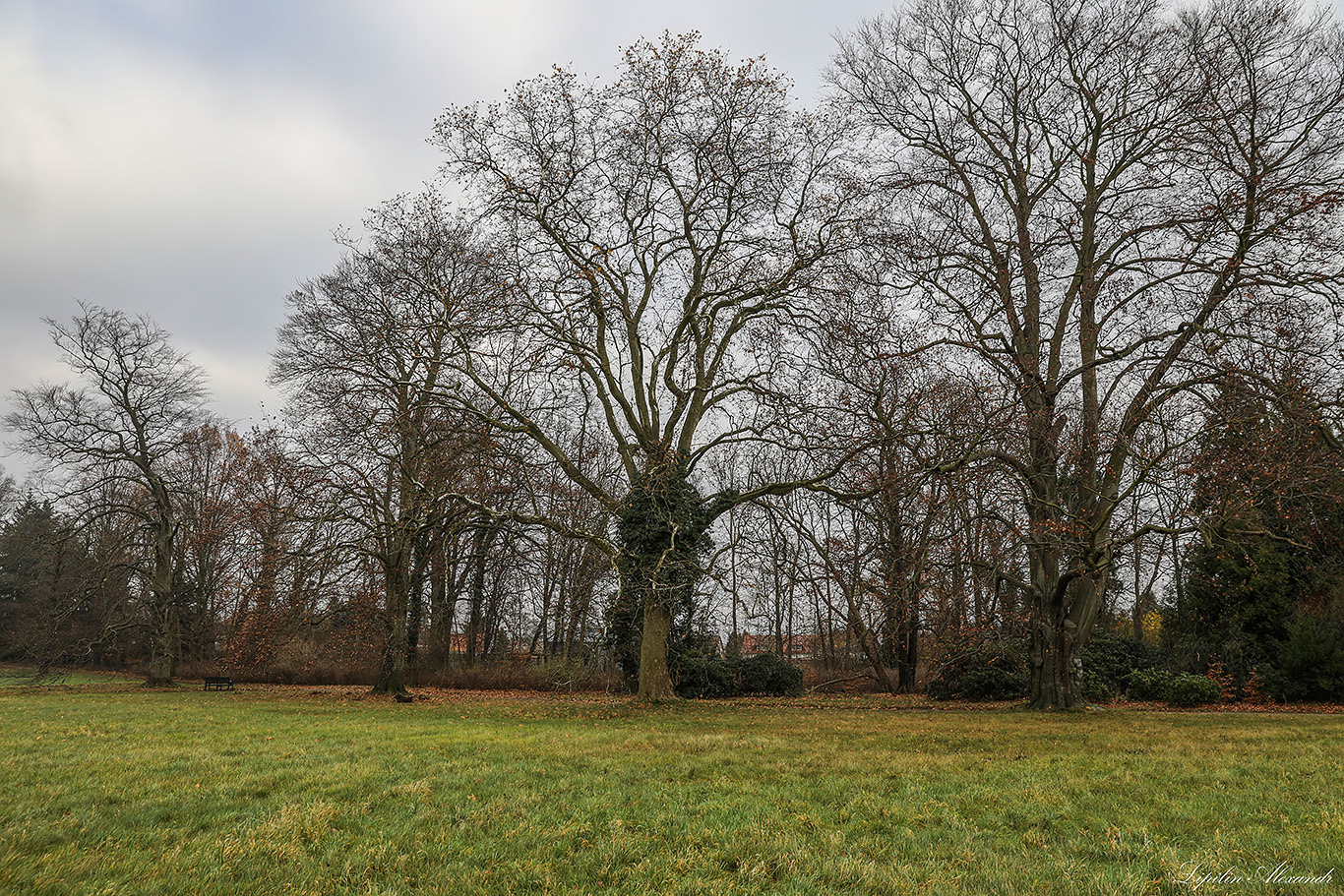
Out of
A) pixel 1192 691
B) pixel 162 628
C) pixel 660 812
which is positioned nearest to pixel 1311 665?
pixel 1192 691

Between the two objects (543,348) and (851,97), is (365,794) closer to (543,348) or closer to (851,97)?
(543,348)

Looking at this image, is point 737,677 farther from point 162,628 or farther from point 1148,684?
point 162,628

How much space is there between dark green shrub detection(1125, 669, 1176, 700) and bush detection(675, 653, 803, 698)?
9527 millimetres

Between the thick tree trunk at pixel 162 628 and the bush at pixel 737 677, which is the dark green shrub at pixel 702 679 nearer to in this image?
the bush at pixel 737 677

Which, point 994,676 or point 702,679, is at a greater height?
point 994,676

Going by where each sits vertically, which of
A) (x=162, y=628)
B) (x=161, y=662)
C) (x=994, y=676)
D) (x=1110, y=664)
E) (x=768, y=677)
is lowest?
(x=161, y=662)

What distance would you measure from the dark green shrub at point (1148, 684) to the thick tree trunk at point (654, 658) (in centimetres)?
1316

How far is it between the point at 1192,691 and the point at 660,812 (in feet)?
61.5

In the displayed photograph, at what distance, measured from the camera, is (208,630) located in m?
29.6

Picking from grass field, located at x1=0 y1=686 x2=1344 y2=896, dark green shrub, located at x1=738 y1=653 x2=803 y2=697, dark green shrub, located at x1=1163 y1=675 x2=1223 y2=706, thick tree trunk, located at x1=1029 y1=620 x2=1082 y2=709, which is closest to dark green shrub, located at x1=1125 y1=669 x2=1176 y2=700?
dark green shrub, located at x1=1163 y1=675 x2=1223 y2=706

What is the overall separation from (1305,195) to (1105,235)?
4.18 meters

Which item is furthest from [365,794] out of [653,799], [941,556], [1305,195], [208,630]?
[208,630]

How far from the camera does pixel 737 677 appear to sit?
22.8 m

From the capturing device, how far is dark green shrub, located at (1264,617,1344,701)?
17.9m
